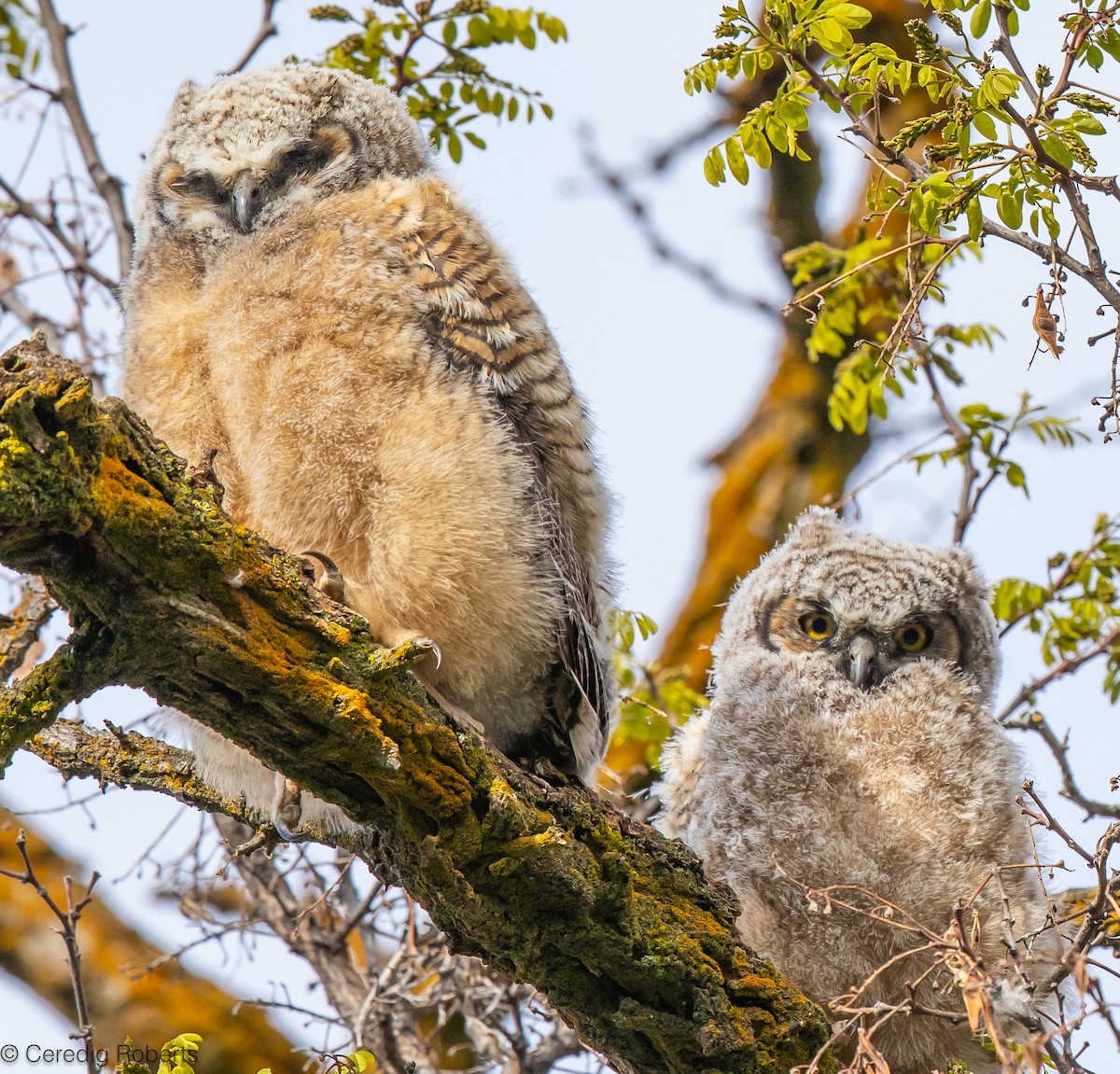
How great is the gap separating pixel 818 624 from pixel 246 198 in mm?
1910

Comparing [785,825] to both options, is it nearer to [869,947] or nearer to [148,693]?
[869,947]

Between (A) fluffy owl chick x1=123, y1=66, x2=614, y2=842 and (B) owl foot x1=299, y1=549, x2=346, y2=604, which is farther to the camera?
(A) fluffy owl chick x1=123, y1=66, x2=614, y2=842

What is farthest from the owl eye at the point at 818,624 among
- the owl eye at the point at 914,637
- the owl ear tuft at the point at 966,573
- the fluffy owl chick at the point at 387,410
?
the fluffy owl chick at the point at 387,410

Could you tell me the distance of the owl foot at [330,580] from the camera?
8.96 ft

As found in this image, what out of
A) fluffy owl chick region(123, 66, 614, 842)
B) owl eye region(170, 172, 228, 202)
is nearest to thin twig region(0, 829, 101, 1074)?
fluffy owl chick region(123, 66, 614, 842)

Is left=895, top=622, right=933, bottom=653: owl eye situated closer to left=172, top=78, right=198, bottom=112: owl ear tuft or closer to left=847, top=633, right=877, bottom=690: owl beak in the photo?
left=847, top=633, right=877, bottom=690: owl beak

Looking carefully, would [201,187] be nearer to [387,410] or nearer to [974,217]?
[387,410]

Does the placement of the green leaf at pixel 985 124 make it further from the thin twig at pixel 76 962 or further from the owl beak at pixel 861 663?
the thin twig at pixel 76 962

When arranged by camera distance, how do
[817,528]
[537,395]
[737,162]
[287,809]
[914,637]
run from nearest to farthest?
1. [287,809]
2. [737,162]
3. [537,395]
4. [914,637]
5. [817,528]

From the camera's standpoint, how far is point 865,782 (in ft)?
11.0

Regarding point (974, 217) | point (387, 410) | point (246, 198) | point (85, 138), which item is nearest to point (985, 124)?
point (974, 217)

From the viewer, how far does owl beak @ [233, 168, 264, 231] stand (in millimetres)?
3314

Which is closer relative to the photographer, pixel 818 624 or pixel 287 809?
pixel 287 809

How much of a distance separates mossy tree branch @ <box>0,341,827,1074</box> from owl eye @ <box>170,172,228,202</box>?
1426 mm
